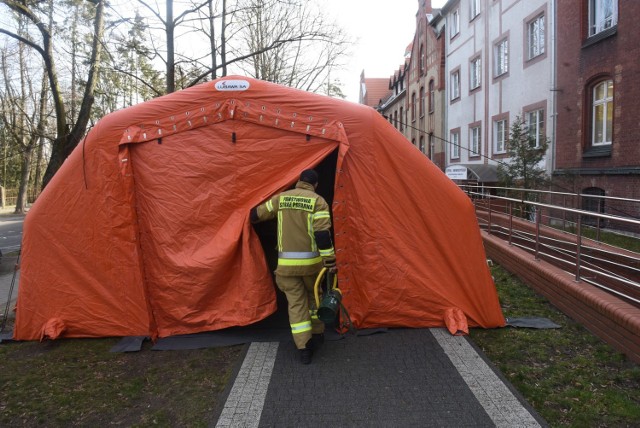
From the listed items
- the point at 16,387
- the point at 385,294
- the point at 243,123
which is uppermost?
the point at 243,123

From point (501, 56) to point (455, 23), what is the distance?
21.5 ft

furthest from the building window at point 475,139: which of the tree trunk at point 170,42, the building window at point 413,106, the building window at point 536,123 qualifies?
the tree trunk at point 170,42

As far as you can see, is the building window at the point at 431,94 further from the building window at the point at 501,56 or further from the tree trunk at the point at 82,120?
the tree trunk at the point at 82,120

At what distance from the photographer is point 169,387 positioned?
168 inches

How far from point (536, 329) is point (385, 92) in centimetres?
5367

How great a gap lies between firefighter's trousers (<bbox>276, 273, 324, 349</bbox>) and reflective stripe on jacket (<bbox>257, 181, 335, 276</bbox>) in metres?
0.11

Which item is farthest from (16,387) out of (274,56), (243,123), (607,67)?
(274,56)

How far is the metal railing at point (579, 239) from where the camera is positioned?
555cm

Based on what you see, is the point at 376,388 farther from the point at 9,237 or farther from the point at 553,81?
the point at 9,237

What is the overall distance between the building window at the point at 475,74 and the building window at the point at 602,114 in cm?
892

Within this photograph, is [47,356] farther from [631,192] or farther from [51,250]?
[631,192]

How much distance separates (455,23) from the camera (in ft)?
84.5

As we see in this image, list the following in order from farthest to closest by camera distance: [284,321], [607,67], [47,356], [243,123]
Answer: [607,67]
[284,321]
[243,123]
[47,356]

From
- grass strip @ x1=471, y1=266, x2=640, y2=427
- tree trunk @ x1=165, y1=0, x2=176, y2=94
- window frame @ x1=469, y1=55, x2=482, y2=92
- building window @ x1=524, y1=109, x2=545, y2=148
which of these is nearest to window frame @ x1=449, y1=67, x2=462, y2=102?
window frame @ x1=469, y1=55, x2=482, y2=92
